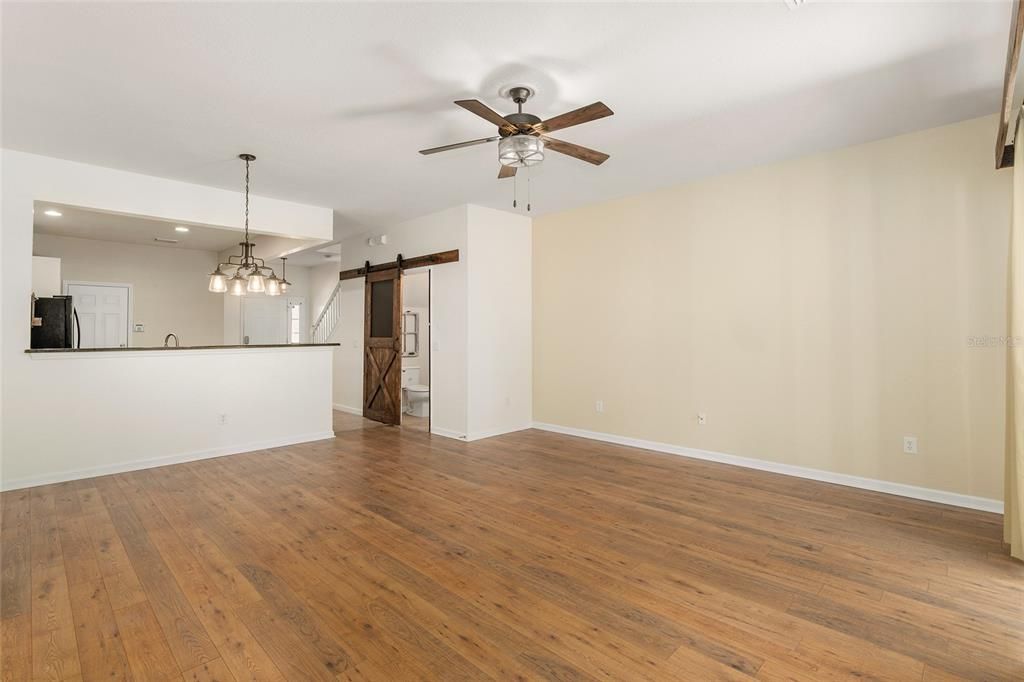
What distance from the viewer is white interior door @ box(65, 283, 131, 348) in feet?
24.5

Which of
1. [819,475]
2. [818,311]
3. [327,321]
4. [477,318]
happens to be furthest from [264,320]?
[819,475]

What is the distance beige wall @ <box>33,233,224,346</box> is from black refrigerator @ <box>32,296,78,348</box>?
133 inches

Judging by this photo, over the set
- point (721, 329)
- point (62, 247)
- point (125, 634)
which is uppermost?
point (62, 247)

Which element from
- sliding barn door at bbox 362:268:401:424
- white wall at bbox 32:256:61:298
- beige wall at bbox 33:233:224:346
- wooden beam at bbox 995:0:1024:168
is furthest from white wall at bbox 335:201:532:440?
wooden beam at bbox 995:0:1024:168

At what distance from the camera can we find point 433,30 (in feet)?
8.23

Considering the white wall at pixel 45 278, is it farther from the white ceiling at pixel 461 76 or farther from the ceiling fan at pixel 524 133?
the ceiling fan at pixel 524 133

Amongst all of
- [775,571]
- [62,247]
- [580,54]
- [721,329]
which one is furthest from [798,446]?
[62,247]

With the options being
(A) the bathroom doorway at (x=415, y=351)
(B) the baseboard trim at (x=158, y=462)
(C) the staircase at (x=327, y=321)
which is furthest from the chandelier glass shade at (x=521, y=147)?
(C) the staircase at (x=327, y=321)

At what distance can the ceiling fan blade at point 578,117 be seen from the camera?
2668mm

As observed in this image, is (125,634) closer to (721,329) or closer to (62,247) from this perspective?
(721,329)

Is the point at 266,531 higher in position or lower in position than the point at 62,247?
lower

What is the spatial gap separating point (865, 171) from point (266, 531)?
210 inches

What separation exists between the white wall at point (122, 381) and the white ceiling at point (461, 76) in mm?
349

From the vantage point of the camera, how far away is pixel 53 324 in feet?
15.6
